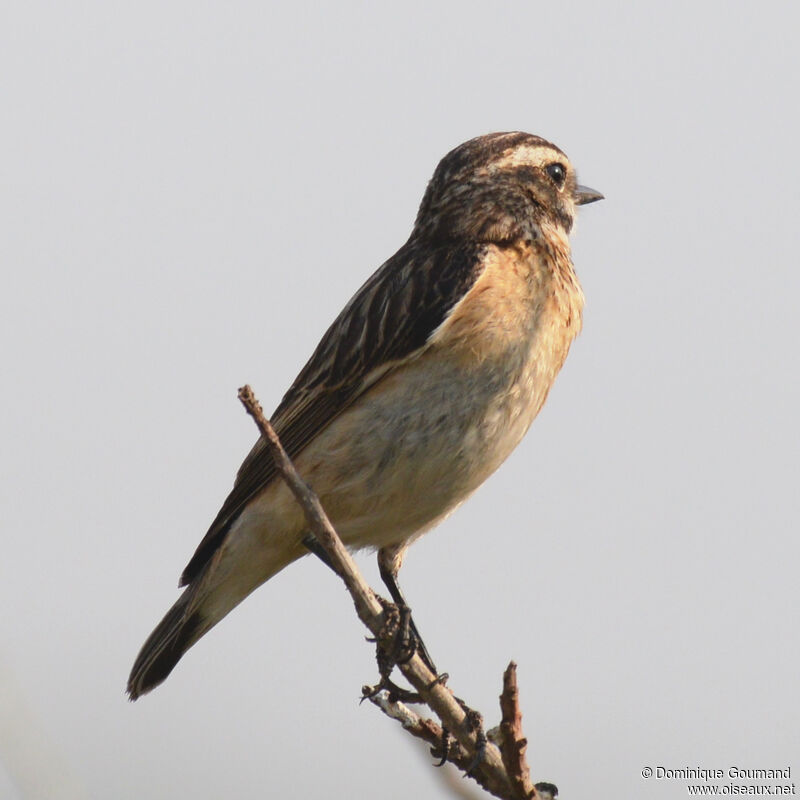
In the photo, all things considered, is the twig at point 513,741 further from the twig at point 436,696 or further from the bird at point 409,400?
the bird at point 409,400

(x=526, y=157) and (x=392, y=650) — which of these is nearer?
(x=392, y=650)

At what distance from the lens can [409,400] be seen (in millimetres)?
5914

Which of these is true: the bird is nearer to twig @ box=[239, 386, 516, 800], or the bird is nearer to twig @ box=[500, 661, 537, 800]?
twig @ box=[239, 386, 516, 800]

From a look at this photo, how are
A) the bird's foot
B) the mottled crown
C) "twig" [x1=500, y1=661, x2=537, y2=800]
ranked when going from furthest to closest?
the mottled crown < the bird's foot < "twig" [x1=500, y1=661, x2=537, y2=800]

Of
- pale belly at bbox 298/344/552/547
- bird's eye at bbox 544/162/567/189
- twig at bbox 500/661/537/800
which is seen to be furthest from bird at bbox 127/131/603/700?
twig at bbox 500/661/537/800

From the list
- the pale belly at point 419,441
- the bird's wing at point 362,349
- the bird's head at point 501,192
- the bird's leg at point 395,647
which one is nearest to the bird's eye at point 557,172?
the bird's head at point 501,192

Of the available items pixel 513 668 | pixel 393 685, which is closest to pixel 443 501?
pixel 393 685

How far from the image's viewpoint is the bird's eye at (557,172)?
7508mm

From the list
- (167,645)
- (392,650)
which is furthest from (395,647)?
(167,645)

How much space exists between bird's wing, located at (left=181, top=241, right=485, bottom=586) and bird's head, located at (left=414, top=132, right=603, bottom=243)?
250mm

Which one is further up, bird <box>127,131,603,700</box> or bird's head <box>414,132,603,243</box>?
bird's head <box>414,132,603,243</box>

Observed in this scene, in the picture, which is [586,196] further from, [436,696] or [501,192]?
[436,696]

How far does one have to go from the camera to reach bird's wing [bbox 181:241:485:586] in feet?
20.3

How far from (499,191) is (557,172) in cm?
61
